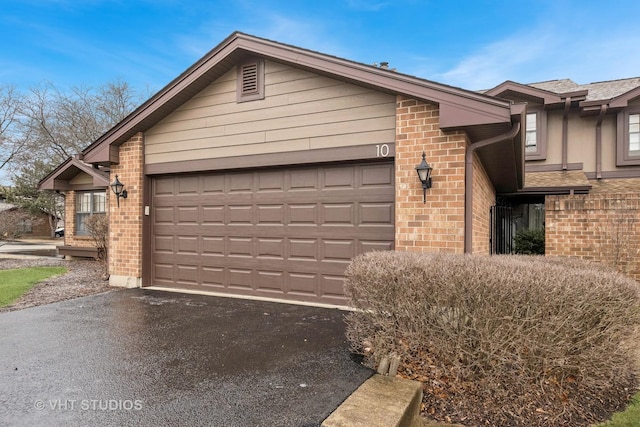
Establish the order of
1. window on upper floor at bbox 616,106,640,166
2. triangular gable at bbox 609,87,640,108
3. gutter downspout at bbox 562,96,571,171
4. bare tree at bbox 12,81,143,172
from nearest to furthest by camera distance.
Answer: triangular gable at bbox 609,87,640,108 < window on upper floor at bbox 616,106,640,166 < gutter downspout at bbox 562,96,571,171 < bare tree at bbox 12,81,143,172

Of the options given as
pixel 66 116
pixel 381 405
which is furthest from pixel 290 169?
pixel 66 116

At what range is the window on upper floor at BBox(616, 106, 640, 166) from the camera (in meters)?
10.8

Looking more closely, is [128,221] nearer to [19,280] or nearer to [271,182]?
[271,182]

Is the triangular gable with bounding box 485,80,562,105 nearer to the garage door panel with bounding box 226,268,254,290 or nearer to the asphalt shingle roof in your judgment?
the asphalt shingle roof

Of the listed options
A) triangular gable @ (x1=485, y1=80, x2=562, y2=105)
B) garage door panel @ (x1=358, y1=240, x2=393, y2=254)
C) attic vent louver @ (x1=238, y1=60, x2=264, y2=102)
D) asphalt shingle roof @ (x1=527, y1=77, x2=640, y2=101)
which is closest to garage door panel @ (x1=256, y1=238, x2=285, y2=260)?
garage door panel @ (x1=358, y1=240, x2=393, y2=254)

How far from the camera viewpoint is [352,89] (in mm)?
5934

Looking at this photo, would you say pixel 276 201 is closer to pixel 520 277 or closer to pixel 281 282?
pixel 281 282

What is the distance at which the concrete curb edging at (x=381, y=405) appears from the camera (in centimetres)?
254

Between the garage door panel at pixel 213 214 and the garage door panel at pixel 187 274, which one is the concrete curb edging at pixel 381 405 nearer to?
the garage door panel at pixel 213 214

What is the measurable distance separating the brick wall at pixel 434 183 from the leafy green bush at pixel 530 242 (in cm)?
622

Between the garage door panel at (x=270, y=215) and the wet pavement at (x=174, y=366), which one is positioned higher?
the garage door panel at (x=270, y=215)

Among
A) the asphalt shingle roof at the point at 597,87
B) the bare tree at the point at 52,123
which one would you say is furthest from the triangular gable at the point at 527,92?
the bare tree at the point at 52,123

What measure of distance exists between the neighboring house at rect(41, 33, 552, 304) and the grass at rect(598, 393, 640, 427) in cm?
240

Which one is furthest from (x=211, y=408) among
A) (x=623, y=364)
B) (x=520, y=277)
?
(x=623, y=364)
